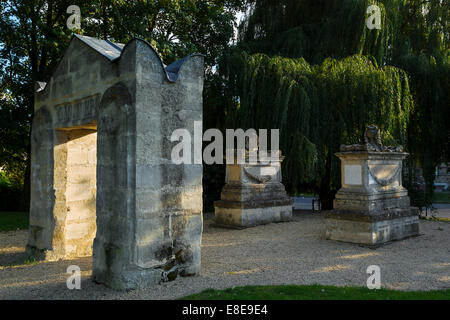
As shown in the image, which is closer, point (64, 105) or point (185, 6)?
point (64, 105)

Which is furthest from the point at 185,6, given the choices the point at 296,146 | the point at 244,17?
the point at 296,146

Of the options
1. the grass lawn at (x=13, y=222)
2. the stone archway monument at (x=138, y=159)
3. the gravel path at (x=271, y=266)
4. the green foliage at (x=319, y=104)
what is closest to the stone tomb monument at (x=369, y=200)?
the gravel path at (x=271, y=266)

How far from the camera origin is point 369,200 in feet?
24.3

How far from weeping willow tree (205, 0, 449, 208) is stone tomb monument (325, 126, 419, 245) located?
2.67 m

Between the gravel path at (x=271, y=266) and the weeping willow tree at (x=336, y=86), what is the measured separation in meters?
3.39

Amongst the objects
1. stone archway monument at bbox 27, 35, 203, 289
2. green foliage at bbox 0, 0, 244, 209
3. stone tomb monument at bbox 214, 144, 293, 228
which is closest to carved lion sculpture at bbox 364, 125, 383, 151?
stone tomb monument at bbox 214, 144, 293, 228

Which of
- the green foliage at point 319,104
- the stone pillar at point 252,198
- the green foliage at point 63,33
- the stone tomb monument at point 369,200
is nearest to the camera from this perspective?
the stone tomb monument at point 369,200

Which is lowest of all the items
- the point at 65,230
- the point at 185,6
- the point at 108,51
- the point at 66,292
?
the point at 66,292

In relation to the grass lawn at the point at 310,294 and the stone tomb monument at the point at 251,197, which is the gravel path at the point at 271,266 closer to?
the grass lawn at the point at 310,294

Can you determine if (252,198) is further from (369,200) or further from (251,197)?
(369,200)

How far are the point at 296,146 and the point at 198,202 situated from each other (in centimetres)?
613

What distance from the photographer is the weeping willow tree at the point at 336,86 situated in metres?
10.9

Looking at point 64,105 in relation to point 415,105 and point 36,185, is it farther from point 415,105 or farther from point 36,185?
point 415,105

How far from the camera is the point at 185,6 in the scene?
41.5 feet
